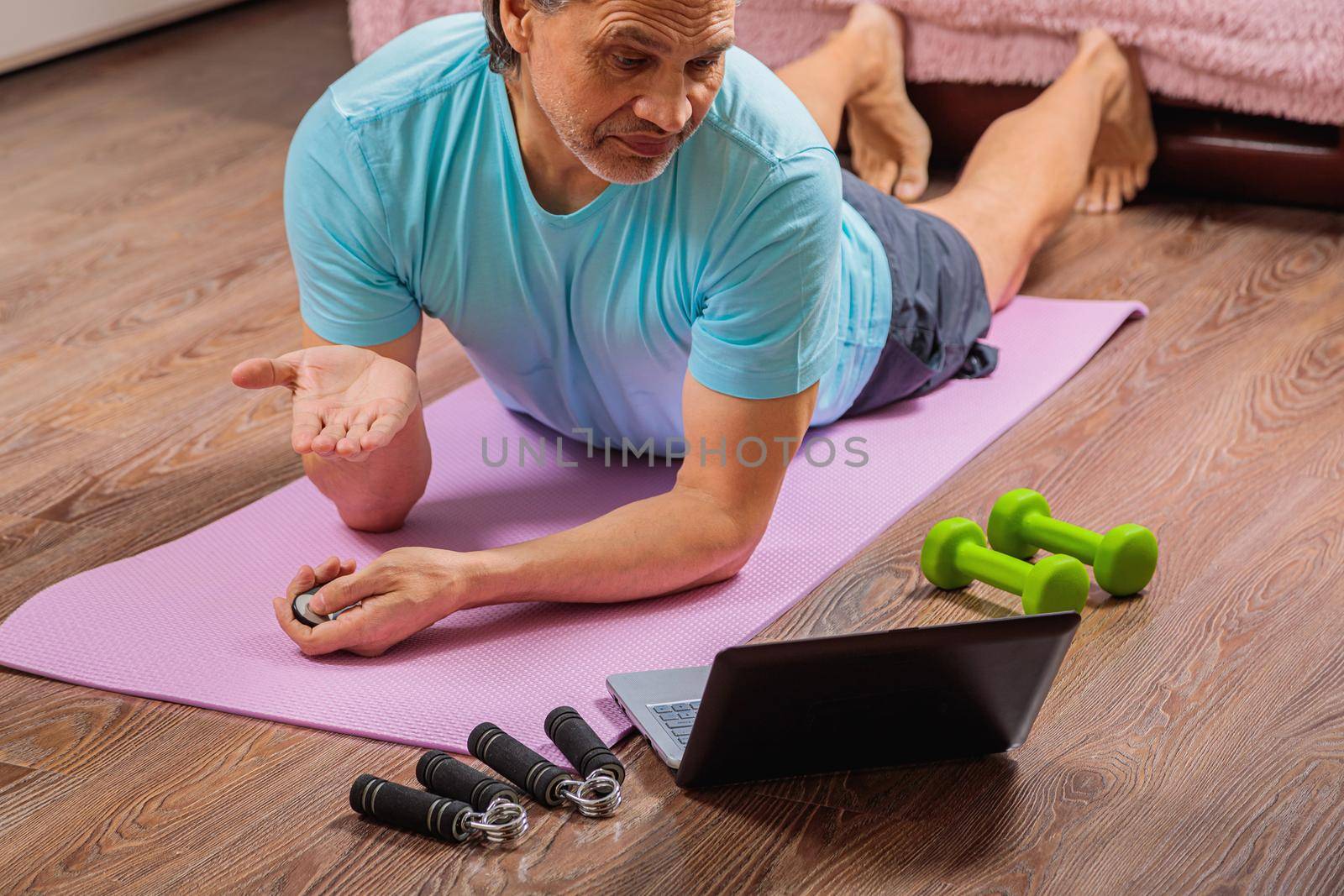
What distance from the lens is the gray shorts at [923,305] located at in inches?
64.3

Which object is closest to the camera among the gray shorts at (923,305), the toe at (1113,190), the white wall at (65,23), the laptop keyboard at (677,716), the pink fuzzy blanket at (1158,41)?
the laptop keyboard at (677,716)

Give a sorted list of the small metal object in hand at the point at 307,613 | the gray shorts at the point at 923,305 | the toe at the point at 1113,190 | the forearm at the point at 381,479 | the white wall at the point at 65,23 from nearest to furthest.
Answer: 1. the small metal object in hand at the point at 307,613
2. the forearm at the point at 381,479
3. the gray shorts at the point at 923,305
4. the toe at the point at 1113,190
5. the white wall at the point at 65,23

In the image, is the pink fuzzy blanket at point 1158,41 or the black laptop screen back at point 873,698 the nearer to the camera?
the black laptop screen back at point 873,698

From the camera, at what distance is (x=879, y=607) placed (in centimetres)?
135

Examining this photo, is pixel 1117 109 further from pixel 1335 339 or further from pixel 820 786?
pixel 820 786

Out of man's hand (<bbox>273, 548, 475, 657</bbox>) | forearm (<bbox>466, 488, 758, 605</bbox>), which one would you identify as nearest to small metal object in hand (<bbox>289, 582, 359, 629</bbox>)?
man's hand (<bbox>273, 548, 475, 657</bbox>)

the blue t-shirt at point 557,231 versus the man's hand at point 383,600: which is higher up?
the blue t-shirt at point 557,231

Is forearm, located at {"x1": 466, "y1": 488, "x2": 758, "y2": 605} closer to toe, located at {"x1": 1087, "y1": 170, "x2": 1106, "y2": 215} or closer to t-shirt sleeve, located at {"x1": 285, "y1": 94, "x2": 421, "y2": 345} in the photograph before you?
t-shirt sleeve, located at {"x1": 285, "y1": 94, "x2": 421, "y2": 345}

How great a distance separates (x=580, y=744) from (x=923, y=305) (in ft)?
2.52

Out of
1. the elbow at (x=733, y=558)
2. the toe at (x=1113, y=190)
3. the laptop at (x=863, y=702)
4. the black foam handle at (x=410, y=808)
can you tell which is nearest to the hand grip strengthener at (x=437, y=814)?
the black foam handle at (x=410, y=808)

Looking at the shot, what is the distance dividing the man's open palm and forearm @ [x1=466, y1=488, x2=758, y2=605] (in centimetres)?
15

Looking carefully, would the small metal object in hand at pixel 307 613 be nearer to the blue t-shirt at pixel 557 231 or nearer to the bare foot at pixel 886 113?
the blue t-shirt at pixel 557 231

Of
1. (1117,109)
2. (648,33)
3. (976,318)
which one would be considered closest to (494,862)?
(648,33)

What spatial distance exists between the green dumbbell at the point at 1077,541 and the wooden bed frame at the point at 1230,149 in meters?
1.16
